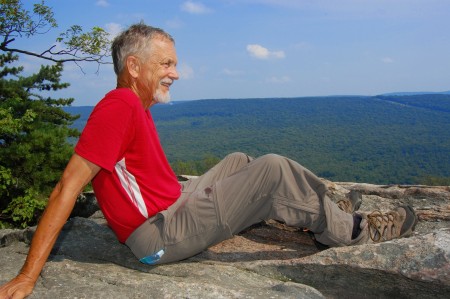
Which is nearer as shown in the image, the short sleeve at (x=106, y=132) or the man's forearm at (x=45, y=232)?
the man's forearm at (x=45, y=232)

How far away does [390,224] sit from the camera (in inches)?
159

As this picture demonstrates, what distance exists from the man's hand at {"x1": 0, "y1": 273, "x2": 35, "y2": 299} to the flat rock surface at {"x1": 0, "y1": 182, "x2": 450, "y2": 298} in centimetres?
9

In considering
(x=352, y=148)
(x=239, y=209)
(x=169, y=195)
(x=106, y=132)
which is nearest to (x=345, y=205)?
(x=239, y=209)

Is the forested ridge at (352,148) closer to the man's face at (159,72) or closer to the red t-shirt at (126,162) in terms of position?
the man's face at (159,72)

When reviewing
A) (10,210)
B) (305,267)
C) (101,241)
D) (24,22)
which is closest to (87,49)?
(24,22)

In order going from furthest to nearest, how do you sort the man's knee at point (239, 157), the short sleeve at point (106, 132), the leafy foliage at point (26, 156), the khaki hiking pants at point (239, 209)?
the leafy foliage at point (26, 156) < the man's knee at point (239, 157) < the khaki hiking pants at point (239, 209) < the short sleeve at point (106, 132)

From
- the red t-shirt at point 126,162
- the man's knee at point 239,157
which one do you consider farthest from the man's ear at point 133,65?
the man's knee at point 239,157

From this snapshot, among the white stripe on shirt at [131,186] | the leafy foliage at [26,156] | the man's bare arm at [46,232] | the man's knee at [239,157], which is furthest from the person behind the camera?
the leafy foliage at [26,156]

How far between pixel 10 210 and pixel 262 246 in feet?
34.0

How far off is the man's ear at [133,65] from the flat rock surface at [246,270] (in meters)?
1.67

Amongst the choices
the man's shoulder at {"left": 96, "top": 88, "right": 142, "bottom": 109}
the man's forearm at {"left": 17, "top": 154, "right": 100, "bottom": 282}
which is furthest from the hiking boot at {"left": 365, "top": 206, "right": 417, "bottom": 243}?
the man's forearm at {"left": 17, "top": 154, "right": 100, "bottom": 282}

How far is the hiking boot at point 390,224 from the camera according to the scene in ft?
13.0

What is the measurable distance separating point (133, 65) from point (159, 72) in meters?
0.23

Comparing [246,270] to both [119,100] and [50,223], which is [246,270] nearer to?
[50,223]
